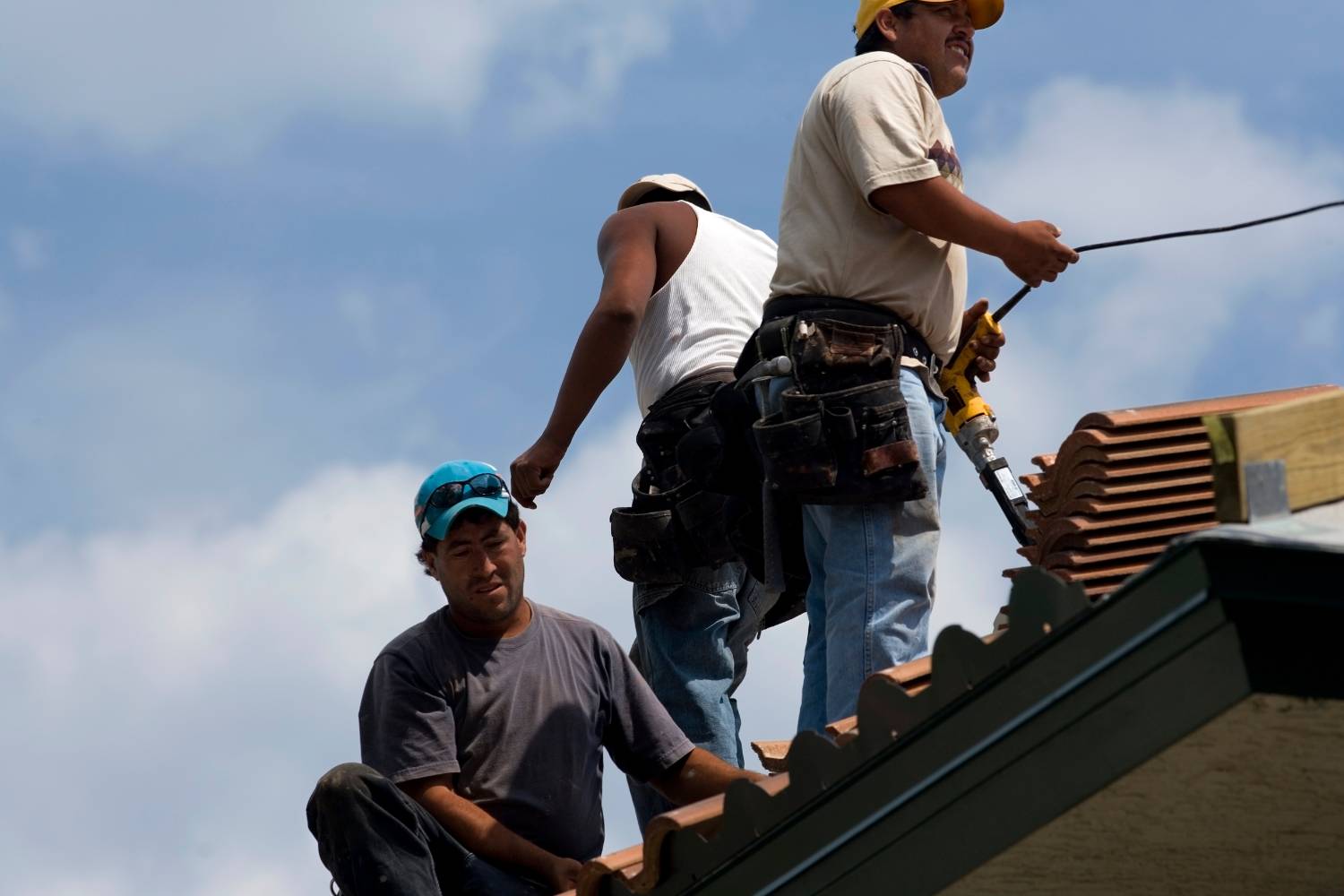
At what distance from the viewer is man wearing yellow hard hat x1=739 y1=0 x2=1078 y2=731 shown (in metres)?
5.03

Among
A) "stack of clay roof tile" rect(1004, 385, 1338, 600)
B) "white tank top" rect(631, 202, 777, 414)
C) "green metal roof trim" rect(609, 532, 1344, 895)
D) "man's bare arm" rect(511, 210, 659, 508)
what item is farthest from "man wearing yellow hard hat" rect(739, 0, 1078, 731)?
"green metal roof trim" rect(609, 532, 1344, 895)

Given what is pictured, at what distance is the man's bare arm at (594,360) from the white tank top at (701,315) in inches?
6.6

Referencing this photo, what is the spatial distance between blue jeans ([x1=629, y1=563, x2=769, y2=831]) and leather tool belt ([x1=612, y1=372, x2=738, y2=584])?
7cm

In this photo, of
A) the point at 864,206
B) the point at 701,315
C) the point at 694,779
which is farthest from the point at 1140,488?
the point at 701,315

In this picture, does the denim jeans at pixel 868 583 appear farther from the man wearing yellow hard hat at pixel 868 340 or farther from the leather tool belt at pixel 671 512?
the leather tool belt at pixel 671 512

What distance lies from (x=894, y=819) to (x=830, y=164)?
2.17 metres

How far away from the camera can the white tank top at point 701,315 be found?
20.0 feet

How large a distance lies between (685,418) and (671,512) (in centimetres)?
30

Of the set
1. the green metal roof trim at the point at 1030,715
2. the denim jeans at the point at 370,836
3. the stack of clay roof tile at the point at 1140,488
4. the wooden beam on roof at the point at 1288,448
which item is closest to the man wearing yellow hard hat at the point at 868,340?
the stack of clay roof tile at the point at 1140,488

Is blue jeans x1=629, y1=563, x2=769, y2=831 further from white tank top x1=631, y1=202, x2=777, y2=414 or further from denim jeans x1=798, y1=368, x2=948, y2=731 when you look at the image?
denim jeans x1=798, y1=368, x2=948, y2=731

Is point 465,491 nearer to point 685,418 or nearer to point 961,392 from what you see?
point 685,418

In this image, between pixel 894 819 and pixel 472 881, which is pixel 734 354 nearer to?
pixel 472 881

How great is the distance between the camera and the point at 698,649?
6.12m

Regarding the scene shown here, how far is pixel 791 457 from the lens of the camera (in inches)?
201
